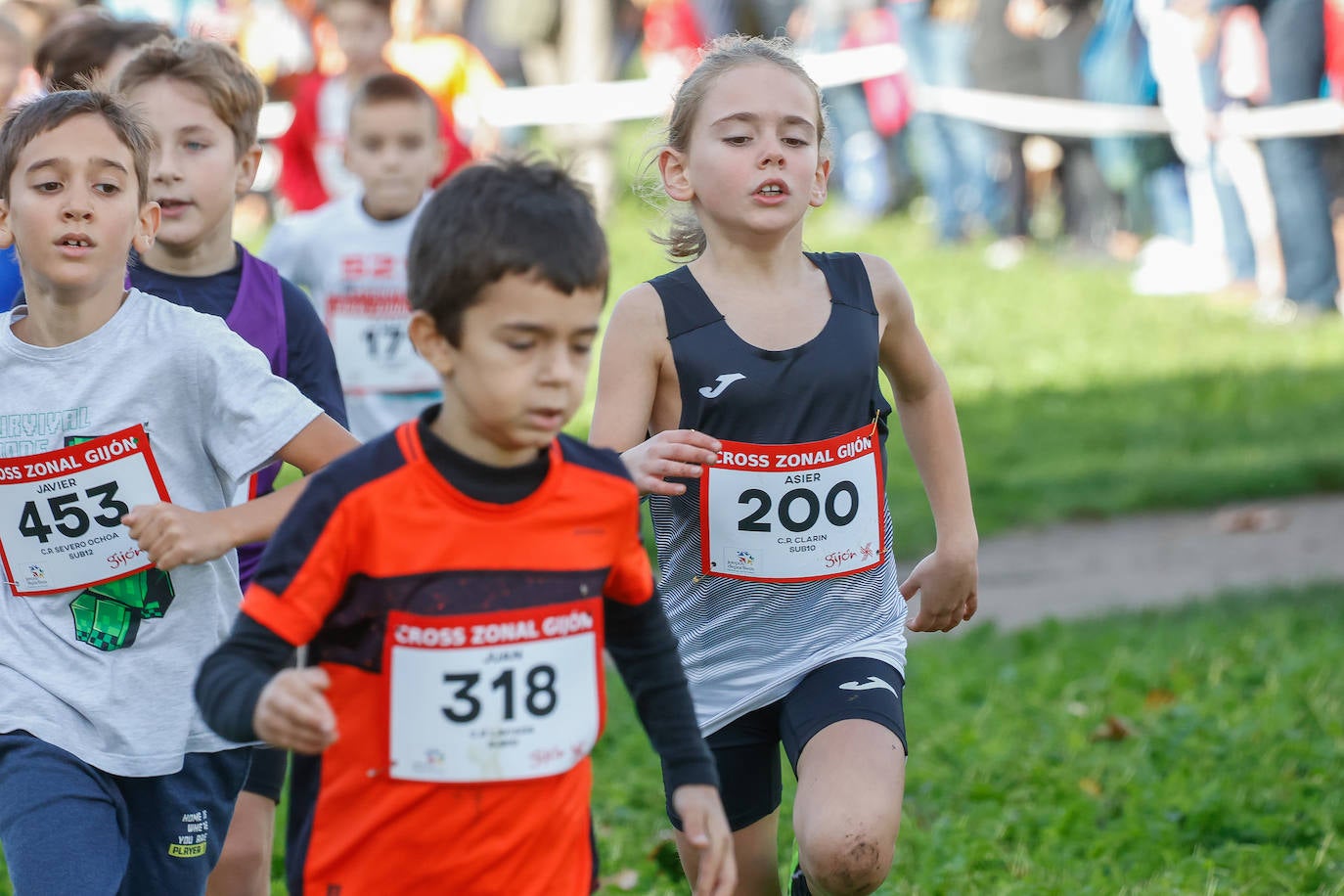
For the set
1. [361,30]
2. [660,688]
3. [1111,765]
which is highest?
[361,30]

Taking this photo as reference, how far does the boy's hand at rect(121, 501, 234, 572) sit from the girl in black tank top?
0.93 m

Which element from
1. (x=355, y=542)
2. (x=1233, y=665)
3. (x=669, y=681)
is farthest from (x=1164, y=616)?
(x=355, y=542)

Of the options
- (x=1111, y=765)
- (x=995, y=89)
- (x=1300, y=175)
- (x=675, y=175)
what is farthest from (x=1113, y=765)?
(x=995, y=89)

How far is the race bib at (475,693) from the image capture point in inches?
109

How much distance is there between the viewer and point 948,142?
1756 cm

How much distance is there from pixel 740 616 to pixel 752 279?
70 cm

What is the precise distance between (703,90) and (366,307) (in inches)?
104

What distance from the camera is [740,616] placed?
12.7ft

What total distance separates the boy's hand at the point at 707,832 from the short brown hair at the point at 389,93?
435cm

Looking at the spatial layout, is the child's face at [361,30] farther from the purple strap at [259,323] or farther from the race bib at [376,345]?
the purple strap at [259,323]

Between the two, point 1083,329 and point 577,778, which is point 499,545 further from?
point 1083,329

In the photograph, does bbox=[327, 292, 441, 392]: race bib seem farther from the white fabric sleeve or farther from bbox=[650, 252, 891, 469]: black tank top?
the white fabric sleeve

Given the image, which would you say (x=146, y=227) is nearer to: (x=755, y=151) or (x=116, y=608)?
(x=116, y=608)

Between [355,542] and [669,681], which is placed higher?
[355,542]
